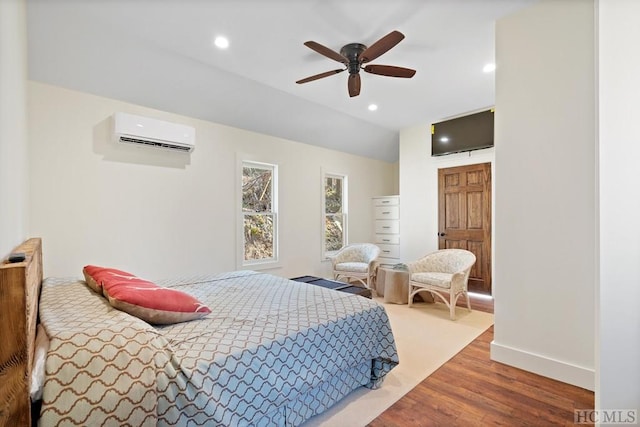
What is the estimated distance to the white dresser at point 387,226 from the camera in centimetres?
580

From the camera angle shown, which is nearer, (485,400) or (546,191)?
(485,400)

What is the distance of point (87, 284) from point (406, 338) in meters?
2.82

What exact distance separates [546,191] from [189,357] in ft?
8.65

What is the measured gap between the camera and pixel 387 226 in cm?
598

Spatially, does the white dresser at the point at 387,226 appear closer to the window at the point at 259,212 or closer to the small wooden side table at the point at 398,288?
the small wooden side table at the point at 398,288

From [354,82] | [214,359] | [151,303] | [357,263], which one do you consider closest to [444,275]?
[357,263]

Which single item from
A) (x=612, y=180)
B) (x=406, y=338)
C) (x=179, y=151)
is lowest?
(x=406, y=338)

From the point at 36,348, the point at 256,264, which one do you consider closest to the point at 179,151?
the point at 256,264

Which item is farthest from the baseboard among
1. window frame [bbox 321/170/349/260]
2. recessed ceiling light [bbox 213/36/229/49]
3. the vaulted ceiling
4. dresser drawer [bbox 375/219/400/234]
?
recessed ceiling light [bbox 213/36/229/49]

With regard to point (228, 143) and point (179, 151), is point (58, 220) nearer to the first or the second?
point (179, 151)

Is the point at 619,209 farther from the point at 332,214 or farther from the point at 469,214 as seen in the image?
the point at 332,214

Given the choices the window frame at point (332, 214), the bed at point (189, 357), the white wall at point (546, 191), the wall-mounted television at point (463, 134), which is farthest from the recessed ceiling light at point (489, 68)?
the bed at point (189, 357)

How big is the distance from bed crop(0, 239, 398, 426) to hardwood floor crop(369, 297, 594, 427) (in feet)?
1.05

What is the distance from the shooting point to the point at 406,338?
302 centimetres
